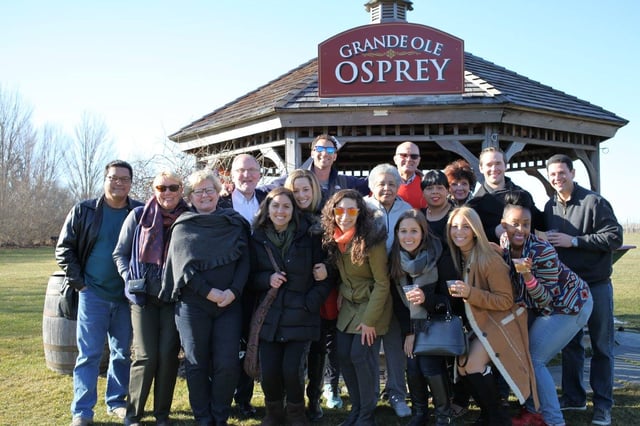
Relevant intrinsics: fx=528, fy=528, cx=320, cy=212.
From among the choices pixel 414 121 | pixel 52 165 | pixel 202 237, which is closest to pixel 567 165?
pixel 202 237

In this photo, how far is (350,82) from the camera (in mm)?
7805

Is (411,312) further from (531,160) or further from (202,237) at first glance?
(531,160)

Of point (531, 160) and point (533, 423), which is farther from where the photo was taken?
point (531, 160)

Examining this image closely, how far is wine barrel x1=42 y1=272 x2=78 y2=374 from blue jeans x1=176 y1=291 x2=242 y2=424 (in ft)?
7.39

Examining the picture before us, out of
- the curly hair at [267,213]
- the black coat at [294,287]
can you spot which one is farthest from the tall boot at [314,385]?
the curly hair at [267,213]

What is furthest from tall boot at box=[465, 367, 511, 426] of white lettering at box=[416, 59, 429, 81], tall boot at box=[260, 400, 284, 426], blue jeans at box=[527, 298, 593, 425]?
white lettering at box=[416, 59, 429, 81]

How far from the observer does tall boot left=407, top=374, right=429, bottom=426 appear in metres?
4.09

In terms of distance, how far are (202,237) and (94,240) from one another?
113 cm

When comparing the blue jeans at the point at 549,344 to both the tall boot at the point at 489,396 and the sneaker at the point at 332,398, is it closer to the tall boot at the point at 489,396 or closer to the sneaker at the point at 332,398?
the tall boot at the point at 489,396

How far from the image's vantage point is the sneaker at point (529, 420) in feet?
13.5

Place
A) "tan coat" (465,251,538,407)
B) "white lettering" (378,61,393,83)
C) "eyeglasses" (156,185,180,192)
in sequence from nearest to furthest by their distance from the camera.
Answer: "tan coat" (465,251,538,407) → "eyeglasses" (156,185,180,192) → "white lettering" (378,61,393,83)

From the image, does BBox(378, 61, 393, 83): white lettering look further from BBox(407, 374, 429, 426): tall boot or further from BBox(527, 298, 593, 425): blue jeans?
BBox(407, 374, 429, 426): tall boot

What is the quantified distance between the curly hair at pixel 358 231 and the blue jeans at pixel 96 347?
193cm

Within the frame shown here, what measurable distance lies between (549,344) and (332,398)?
1.92m
